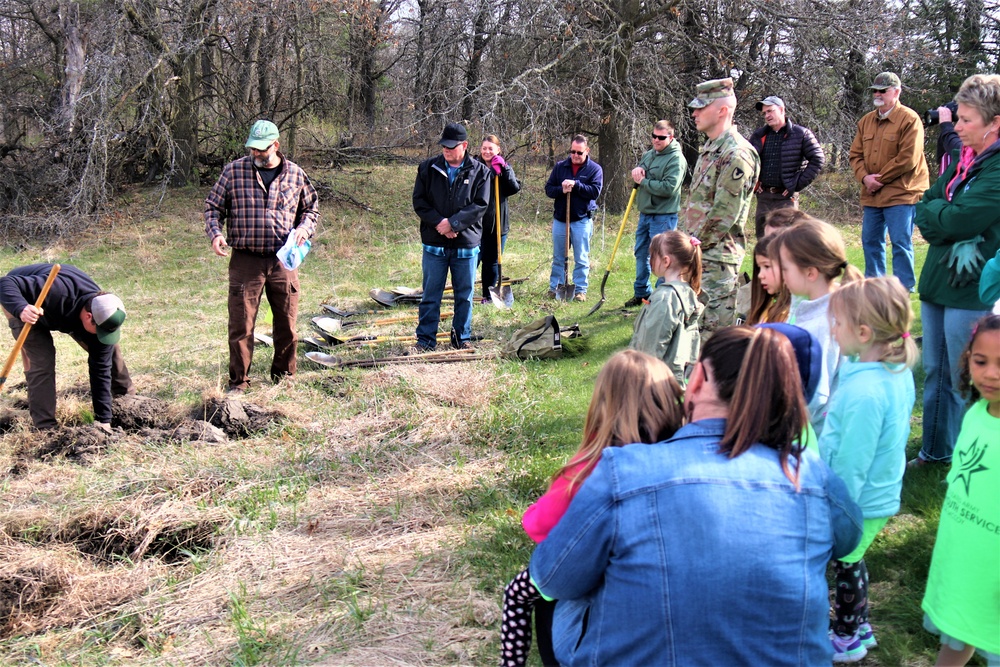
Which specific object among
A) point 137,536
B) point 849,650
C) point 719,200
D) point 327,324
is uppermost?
point 719,200

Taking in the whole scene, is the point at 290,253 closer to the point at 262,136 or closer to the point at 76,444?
the point at 262,136

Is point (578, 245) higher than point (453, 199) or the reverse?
the reverse

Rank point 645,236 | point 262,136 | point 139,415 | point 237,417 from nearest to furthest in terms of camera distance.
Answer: point 237,417 < point 139,415 < point 262,136 < point 645,236

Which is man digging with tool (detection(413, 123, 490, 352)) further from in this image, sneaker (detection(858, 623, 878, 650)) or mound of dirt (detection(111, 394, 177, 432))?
sneaker (detection(858, 623, 878, 650))

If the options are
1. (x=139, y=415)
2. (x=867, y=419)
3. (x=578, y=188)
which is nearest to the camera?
(x=867, y=419)

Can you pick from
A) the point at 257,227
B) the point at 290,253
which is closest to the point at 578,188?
the point at 290,253

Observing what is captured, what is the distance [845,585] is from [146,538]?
126 inches

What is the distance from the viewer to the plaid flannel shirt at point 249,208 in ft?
20.3

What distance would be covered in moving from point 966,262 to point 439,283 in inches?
177

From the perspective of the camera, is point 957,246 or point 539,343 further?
point 539,343

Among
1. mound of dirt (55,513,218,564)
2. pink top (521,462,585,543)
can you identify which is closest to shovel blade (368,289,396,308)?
mound of dirt (55,513,218,564)

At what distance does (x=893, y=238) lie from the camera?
699cm

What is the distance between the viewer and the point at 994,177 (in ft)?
11.9

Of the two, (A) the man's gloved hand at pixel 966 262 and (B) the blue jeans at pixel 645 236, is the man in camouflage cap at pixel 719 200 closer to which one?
(A) the man's gloved hand at pixel 966 262
